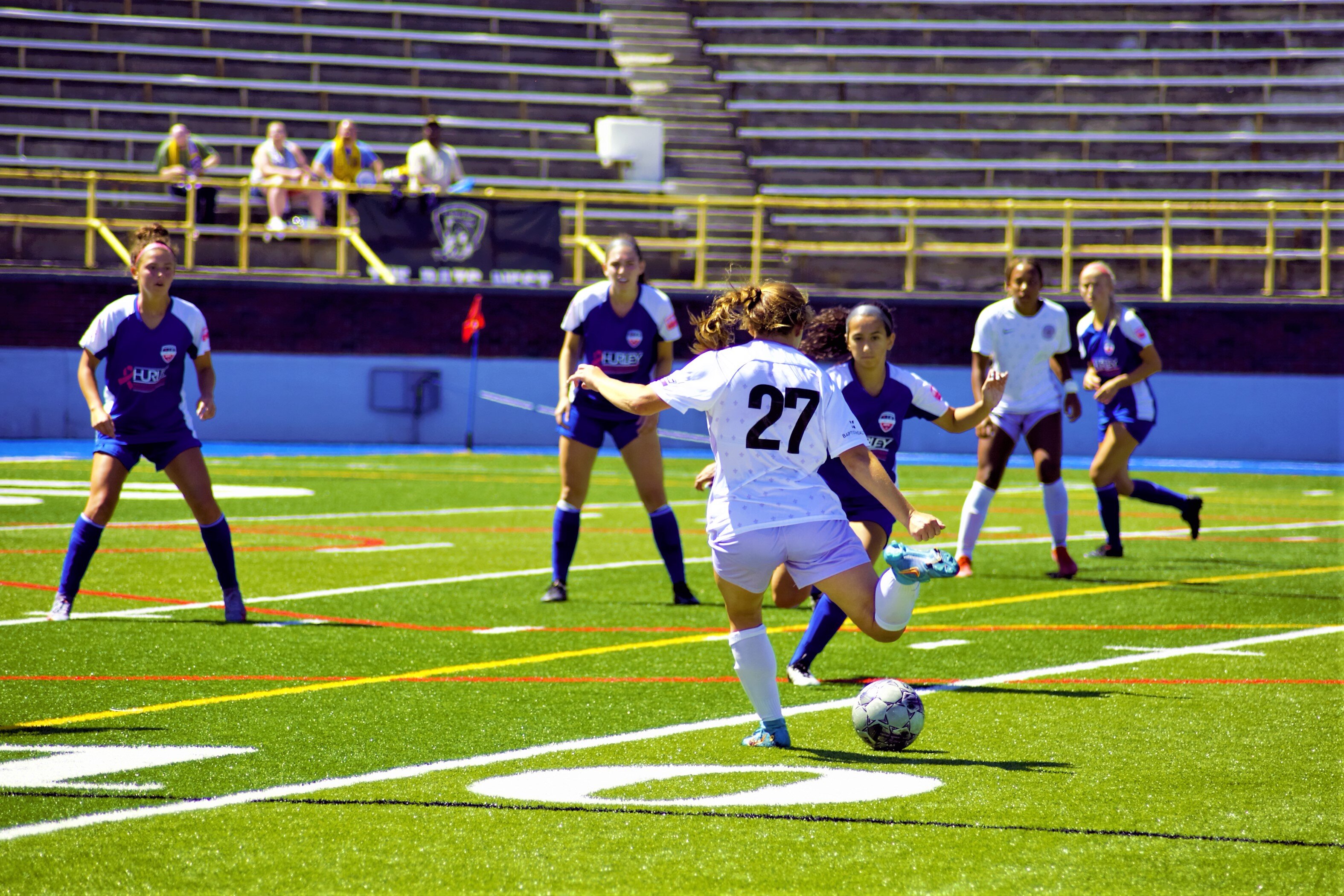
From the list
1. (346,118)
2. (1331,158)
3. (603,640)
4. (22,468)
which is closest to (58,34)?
(346,118)

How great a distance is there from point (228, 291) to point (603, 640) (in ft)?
52.3

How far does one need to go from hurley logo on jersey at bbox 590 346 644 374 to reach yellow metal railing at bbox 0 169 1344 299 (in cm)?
1293

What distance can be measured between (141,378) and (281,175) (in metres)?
15.6

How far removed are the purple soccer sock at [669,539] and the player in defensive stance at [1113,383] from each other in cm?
329

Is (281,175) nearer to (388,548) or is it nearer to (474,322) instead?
(474,322)

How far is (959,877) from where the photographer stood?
413 cm

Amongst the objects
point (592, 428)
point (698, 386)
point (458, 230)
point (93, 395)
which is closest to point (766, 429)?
point (698, 386)

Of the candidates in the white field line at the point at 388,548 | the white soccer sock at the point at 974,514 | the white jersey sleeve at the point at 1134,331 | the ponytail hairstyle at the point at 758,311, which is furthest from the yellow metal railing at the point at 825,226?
the ponytail hairstyle at the point at 758,311

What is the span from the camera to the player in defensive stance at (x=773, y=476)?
17.9 feet

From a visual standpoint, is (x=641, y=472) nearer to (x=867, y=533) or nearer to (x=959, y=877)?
(x=867, y=533)

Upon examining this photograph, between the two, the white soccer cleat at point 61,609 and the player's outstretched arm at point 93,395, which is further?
the white soccer cleat at point 61,609

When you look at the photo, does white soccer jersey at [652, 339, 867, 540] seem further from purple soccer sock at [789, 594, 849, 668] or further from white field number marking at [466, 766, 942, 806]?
purple soccer sock at [789, 594, 849, 668]

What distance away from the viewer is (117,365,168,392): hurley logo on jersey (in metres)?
8.43

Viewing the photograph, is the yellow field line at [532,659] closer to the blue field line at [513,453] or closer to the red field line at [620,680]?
the red field line at [620,680]
